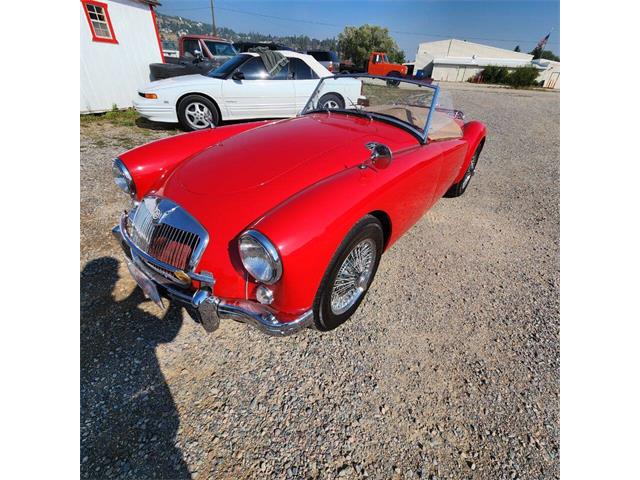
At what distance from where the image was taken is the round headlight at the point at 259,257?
4.81 feet

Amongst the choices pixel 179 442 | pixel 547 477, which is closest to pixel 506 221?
pixel 547 477

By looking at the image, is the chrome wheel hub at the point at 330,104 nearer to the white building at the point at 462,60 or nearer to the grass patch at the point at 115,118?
the grass patch at the point at 115,118

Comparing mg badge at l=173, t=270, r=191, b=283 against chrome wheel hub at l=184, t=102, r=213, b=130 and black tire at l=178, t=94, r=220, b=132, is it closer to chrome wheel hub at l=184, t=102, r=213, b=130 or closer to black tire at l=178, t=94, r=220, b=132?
black tire at l=178, t=94, r=220, b=132

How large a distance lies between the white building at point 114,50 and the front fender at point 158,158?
21.0 ft

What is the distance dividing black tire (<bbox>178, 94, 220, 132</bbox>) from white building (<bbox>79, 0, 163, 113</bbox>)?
290cm

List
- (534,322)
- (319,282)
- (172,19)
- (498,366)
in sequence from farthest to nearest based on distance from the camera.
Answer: (172,19)
(534,322)
(498,366)
(319,282)

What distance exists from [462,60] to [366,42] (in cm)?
1744

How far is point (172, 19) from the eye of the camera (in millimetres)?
93375

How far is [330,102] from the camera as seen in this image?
3.40 meters

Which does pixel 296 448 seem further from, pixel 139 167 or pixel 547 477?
pixel 139 167

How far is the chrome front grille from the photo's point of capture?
5.60 feet

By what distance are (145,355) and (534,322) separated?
288 centimetres

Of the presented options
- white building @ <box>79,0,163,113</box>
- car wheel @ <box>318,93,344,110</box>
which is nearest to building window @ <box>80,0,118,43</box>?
white building @ <box>79,0,163,113</box>

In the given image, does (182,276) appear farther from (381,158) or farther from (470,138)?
(470,138)
